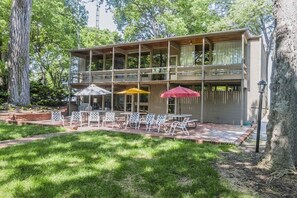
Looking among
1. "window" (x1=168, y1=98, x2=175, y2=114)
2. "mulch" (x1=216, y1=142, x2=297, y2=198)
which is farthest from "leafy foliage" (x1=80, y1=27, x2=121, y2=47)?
"mulch" (x1=216, y1=142, x2=297, y2=198)

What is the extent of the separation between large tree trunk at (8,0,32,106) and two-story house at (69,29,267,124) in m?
5.02

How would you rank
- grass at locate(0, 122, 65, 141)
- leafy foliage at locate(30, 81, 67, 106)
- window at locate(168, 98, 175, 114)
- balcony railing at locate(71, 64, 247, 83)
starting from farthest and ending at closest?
leafy foliage at locate(30, 81, 67, 106), window at locate(168, 98, 175, 114), balcony railing at locate(71, 64, 247, 83), grass at locate(0, 122, 65, 141)

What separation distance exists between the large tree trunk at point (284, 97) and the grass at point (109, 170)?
151cm

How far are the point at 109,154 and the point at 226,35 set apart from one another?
11342mm

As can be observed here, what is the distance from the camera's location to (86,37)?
1205 inches

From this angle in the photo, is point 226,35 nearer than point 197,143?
No

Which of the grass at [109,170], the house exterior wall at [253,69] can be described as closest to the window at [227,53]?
the house exterior wall at [253,69]

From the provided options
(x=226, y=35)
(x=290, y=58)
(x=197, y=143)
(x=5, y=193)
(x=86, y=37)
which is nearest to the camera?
(x=5, y=193)

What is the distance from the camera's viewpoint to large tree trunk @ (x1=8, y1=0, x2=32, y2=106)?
15344mm

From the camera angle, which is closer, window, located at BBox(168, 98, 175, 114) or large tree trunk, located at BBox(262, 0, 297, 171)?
large tree trunk, located at BBox(262, 0, 297, 171)

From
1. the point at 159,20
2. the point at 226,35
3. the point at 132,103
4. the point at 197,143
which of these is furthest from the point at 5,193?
the point at 159,20

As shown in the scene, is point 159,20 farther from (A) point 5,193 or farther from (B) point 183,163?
(A) point 5,193

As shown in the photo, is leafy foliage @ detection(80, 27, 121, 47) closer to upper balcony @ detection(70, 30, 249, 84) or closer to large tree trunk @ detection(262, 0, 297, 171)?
upper balcony @ detection(70, 30, 249, 84)

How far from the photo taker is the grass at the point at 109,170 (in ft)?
14.0
